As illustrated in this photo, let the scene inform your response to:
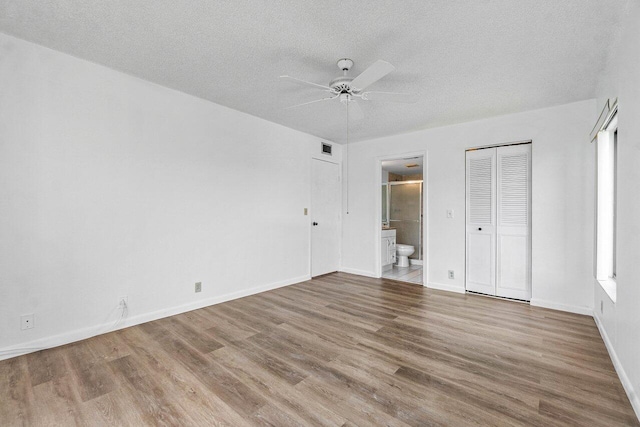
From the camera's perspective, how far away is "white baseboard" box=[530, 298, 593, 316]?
3.34 m

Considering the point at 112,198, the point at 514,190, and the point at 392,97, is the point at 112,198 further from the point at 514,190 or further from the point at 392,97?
the point at 514,190

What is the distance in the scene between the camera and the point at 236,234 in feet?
12.7

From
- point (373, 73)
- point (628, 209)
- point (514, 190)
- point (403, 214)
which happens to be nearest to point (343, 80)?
point (373, 73)

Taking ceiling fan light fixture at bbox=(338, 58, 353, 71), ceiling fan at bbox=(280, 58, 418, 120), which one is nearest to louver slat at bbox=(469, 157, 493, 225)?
ceiling fan at bbox=(280, 58, 418, 120)

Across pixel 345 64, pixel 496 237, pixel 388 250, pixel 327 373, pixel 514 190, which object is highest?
pixel 345 64

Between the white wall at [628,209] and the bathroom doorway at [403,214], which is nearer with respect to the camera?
the white wall at [628,209]

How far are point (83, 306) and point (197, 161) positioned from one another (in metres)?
1.79

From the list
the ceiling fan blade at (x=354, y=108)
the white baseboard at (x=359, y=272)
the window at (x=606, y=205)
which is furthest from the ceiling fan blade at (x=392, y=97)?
the white baseboard at (x=359, y=272)

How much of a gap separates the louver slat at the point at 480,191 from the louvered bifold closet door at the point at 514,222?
12 cm

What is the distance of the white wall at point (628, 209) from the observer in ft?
5.65

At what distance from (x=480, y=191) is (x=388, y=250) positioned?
2091 mm

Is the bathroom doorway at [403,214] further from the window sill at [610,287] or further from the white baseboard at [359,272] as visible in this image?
the window sill at [610,287]

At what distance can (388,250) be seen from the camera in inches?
224

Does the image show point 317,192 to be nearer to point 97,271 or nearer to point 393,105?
point 393,105
